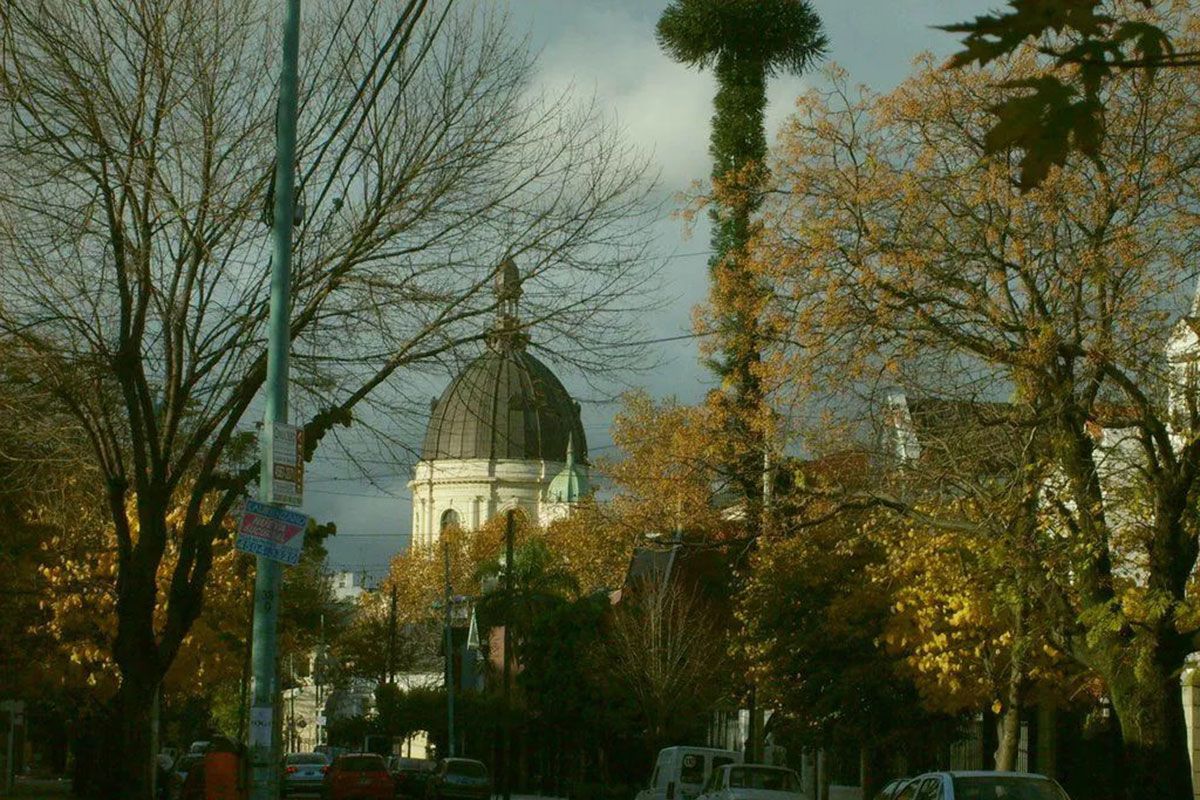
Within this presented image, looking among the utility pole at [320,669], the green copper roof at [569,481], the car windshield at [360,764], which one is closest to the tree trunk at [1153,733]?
the car windshield at [360,764]

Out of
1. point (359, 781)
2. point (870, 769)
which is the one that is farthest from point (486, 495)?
point (870, 769)

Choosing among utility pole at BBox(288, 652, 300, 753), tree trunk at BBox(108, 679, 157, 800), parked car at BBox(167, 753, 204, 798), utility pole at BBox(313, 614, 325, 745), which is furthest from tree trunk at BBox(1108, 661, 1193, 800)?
utility pole at BBox(288, 652, 300, 753)

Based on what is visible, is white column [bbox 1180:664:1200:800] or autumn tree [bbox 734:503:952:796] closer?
white column [bbox 1180:664:1200:800]

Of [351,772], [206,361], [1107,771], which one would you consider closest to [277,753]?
[206,361]

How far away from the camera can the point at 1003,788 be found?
16.9m

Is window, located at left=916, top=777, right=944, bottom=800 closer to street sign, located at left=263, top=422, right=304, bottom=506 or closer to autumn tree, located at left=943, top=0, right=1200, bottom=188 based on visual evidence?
street sign, located at left=263, top=422, right=304, bottom=506

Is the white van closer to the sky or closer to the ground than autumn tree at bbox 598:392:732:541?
closer to the ground

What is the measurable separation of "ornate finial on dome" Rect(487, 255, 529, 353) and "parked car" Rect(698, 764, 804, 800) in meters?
8.03

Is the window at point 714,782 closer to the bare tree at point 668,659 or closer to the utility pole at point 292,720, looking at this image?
the bare tree at point 668,659

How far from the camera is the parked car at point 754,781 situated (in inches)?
919

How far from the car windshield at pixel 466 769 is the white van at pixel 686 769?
48.9 feet

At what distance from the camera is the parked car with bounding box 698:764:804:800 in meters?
23.3

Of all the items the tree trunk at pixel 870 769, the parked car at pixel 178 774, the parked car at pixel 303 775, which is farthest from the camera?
the parked car at pixel 303 775

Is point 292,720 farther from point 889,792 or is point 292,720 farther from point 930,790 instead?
point 930,790
